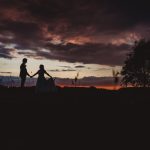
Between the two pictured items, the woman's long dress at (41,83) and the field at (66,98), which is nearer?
the woman's long dress at (41,83)

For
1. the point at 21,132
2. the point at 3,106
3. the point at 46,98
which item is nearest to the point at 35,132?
the point at 21,132

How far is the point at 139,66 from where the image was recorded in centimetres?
7806

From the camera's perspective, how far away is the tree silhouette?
77562 mm

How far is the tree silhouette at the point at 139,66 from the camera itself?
254 ft

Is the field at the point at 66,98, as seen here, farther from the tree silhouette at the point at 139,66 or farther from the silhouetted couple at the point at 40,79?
the tree silhouette at the point at 139,66

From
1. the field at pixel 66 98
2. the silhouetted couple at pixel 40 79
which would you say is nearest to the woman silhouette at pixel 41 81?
the silhouetted couple at pixel 40 79

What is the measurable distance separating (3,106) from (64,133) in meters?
7.59

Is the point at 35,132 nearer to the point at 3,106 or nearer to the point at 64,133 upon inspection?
the point at 64,133

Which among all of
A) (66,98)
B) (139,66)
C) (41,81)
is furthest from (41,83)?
(139,66)

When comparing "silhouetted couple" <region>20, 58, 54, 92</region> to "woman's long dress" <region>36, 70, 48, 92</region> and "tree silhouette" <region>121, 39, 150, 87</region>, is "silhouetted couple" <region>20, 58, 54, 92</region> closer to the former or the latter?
"woman's long dress" <region>36, 70, 48, 92</region>

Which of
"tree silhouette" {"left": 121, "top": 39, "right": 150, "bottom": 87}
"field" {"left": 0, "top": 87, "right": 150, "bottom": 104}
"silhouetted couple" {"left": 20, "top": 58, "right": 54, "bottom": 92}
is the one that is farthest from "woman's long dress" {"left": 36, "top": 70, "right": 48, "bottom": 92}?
"tree silhouette" {"left": 121, "top": 39, "right": 150, "bottom": 87}

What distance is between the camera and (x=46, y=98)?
88.4ft

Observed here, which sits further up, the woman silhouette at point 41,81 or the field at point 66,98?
the woman silhouette at point 41,81

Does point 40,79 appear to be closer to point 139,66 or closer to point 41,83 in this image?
point 41,83
